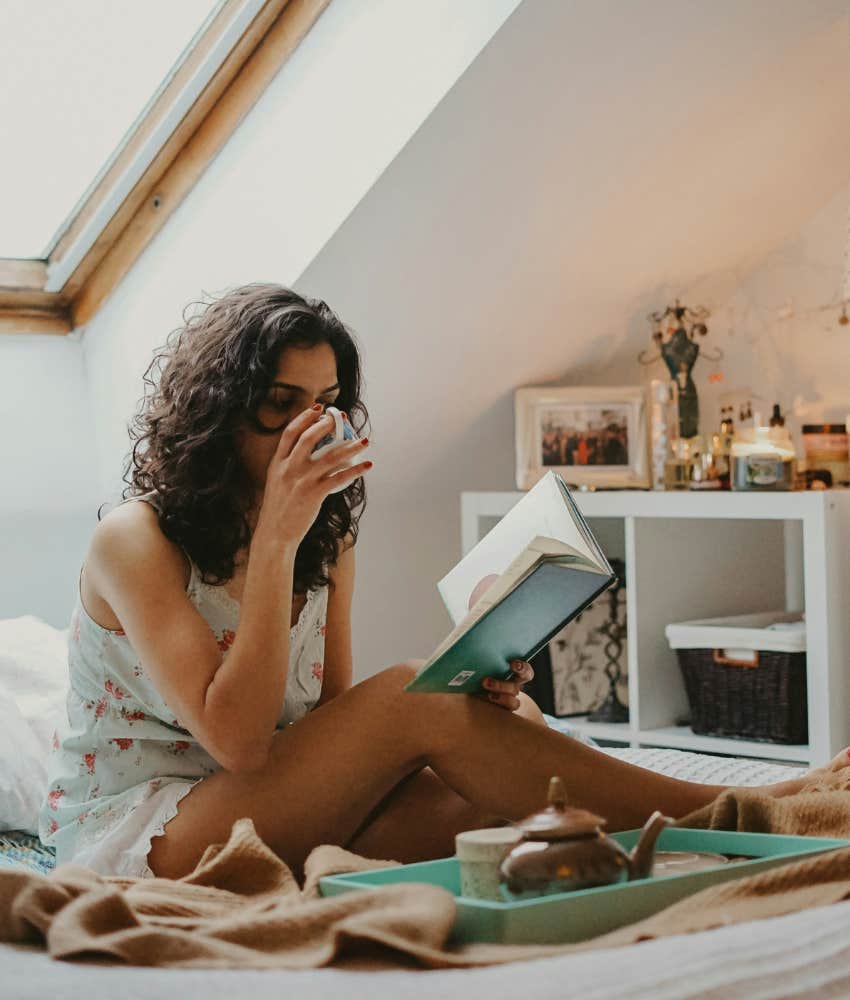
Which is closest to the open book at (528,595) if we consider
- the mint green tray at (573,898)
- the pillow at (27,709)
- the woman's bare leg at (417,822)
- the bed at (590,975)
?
the woman's bare leg at (417,822)

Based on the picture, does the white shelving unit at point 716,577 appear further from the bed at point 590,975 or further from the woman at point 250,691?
the bed at point 590,975

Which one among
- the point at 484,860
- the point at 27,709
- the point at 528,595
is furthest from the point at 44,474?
the point at 484,860

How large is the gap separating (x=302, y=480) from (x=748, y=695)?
135 cm

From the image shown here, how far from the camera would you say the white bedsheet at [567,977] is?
Answer: 0.84m

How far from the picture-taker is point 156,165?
2.47m

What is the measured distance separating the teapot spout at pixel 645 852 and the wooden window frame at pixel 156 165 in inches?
62.1

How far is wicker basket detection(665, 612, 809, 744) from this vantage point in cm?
254

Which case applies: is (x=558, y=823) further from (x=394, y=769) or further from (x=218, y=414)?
(x=218, y=414)

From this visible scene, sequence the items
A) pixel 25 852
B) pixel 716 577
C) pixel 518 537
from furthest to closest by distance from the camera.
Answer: pixel 716 577 < pixel 25 852 < pixel 518 537

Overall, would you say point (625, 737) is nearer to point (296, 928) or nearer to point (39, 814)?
point (39, 814)

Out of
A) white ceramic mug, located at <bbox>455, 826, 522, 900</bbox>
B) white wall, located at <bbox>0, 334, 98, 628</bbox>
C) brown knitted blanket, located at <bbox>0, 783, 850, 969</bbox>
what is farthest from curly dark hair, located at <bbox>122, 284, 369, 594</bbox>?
white wall, located at <bbox>0, 334, 98, 628</bbox>

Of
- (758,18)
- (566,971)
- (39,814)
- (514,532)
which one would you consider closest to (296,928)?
(566,971)

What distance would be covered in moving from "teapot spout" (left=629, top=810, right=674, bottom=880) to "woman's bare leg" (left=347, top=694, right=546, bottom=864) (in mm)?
467

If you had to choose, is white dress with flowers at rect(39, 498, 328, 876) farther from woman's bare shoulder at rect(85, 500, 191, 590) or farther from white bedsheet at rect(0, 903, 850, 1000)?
white bedsheet at rect(0, 903, 850, 1000)
